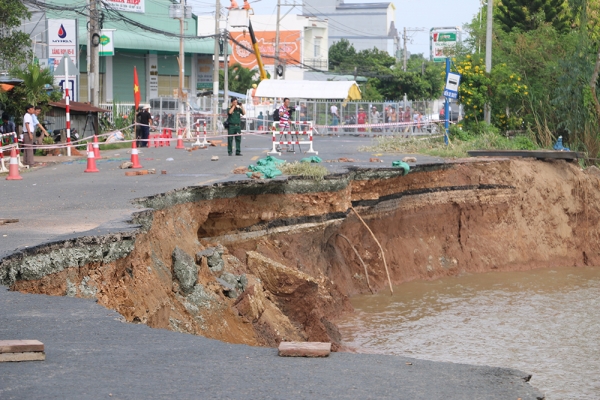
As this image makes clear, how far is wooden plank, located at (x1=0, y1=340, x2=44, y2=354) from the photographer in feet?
17.8

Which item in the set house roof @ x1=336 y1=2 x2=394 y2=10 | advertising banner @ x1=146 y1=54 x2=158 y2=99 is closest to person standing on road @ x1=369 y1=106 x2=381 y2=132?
advertising banner @ x1=146 y1=54 x2=158 y2=99

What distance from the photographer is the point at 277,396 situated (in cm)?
493

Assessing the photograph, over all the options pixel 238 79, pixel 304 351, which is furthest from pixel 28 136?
pixel 238 79

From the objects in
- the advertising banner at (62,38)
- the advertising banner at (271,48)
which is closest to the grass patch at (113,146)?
A: the advertising banner at (62,38)

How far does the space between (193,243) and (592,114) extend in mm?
17072

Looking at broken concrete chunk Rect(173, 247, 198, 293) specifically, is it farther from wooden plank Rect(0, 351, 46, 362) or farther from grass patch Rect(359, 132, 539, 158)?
grass patch Rect(359, 132, 539, 158)

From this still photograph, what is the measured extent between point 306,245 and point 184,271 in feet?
15.3

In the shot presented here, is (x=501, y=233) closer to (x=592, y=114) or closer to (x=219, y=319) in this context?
(x=592, y=114)

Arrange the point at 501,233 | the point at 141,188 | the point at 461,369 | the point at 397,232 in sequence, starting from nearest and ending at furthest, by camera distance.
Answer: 1. the point at 461,369
2. the point at 141,188
3. the point at 397,232
4. the point at 501,233

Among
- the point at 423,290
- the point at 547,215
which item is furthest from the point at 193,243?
the point at 547,215

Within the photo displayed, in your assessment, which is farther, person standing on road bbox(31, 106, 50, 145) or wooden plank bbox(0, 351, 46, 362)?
person standing on road bbox(31, 106, 50, 145)

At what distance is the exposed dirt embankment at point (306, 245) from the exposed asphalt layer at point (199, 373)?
198 centimetres

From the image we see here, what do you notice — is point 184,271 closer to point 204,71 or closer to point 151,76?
point 151,76

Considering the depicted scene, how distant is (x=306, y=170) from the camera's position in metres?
15.3
